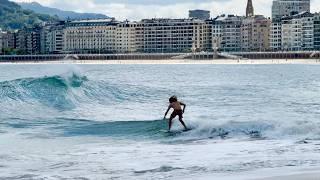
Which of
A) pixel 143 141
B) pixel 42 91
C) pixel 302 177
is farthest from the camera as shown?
pixel 42 91

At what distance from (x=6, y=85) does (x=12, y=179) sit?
25.7 meters

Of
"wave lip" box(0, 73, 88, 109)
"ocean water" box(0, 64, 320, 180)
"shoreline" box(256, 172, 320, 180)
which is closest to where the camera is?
"shoreline" box(256, 172, 320, 180)

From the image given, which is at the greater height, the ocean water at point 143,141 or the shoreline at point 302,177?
the shoreline at point 302,177

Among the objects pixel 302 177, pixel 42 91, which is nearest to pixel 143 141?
pixel 302 177

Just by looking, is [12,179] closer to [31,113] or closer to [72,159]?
[72,159]

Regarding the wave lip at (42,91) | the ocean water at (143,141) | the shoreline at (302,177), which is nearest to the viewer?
the shoreline at (302,177)

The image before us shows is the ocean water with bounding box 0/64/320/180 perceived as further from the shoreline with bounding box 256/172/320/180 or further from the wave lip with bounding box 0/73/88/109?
the shoreline with bounding box 256/172/320/180

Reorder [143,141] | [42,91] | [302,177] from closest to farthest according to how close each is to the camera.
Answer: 1. [302,177]
2. [143,141]
3. [42,91]

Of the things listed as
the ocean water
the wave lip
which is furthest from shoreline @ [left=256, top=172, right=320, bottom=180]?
the wave lip

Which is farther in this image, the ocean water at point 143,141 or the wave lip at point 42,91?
the wave lip at point 42,91

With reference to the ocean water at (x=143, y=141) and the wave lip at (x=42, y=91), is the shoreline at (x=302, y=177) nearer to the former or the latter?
the ocean water at (x=143, y=141)

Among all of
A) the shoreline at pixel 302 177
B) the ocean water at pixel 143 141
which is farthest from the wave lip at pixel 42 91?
the shoreline at pixel 302 177

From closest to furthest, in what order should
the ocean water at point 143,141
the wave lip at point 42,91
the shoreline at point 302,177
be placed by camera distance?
the shoreline at point 302,177
the ocean water at point 143,141
the wave lip at point 42,91

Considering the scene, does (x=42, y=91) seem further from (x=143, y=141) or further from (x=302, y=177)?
(x=302, y=177)
